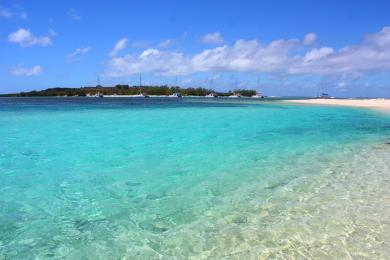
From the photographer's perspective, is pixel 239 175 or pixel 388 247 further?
pixel 239 175

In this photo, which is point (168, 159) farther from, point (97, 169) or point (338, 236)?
point (338, 236)

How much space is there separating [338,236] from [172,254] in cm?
286

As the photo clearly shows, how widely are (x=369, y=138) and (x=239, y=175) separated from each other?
42.3ft

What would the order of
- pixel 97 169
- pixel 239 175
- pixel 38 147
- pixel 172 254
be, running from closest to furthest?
pixel 172 254 < pixel 239 175 < pixel 97 169 < pixel 38 147

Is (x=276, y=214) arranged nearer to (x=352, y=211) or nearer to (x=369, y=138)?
(x=352, y=211)

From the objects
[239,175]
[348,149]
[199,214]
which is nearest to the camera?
[199,214]

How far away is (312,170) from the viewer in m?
12.0

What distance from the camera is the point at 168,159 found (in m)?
14.1

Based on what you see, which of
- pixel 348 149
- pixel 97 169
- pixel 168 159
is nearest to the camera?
pixel 97 169

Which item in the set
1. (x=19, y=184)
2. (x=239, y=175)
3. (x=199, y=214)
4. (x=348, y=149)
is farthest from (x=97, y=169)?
(x=348, y=149)

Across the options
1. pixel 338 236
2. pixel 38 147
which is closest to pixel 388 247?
pixel 338 236

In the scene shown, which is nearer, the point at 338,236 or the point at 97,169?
the point at 338,236

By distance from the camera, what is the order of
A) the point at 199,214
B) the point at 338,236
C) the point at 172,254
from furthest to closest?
the point at 199,214
the point at 338,236
the point at 172,254

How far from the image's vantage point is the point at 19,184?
10156 millimetres
